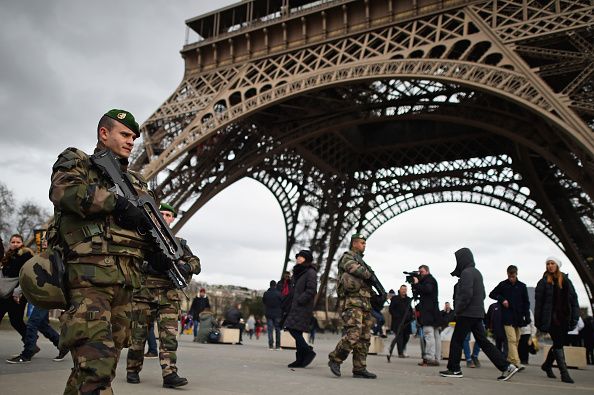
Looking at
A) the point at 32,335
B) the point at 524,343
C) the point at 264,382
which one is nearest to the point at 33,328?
the point at 32,335

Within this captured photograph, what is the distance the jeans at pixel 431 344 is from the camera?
9992 mm

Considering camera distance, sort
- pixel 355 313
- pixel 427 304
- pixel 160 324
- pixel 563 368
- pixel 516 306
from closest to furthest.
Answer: pixel 160 324 < pixel 355 313 < pixel 563 368 < pixel 516 306 < pixel 427 304

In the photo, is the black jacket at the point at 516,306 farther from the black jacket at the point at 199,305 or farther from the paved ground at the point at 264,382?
the black jacket at the point at 199,305

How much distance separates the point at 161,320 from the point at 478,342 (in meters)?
4.16

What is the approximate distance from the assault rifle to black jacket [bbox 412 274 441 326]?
7.72m

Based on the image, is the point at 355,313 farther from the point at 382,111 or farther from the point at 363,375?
the point at 382,111

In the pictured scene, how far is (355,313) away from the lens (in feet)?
22.2

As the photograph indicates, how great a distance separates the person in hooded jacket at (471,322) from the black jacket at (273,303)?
20.9 ft

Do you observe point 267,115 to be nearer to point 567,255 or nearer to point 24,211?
point 567,255

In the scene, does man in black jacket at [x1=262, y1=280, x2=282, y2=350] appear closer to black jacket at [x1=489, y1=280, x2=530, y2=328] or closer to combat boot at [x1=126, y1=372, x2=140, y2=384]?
black jacket at [x1=489, y1=280, x2=530, y2=328]

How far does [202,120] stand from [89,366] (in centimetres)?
1809

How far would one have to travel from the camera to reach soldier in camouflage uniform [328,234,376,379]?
22.0ft

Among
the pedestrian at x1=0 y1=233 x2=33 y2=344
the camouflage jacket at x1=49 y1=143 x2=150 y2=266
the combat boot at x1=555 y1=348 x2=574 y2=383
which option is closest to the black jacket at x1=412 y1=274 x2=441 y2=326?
the combat boot at x1=555 y1=348 x2=574 y2=383

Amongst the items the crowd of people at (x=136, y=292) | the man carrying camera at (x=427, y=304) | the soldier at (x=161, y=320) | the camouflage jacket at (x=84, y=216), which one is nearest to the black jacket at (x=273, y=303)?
the crowd of people at (x=136, y=292)
